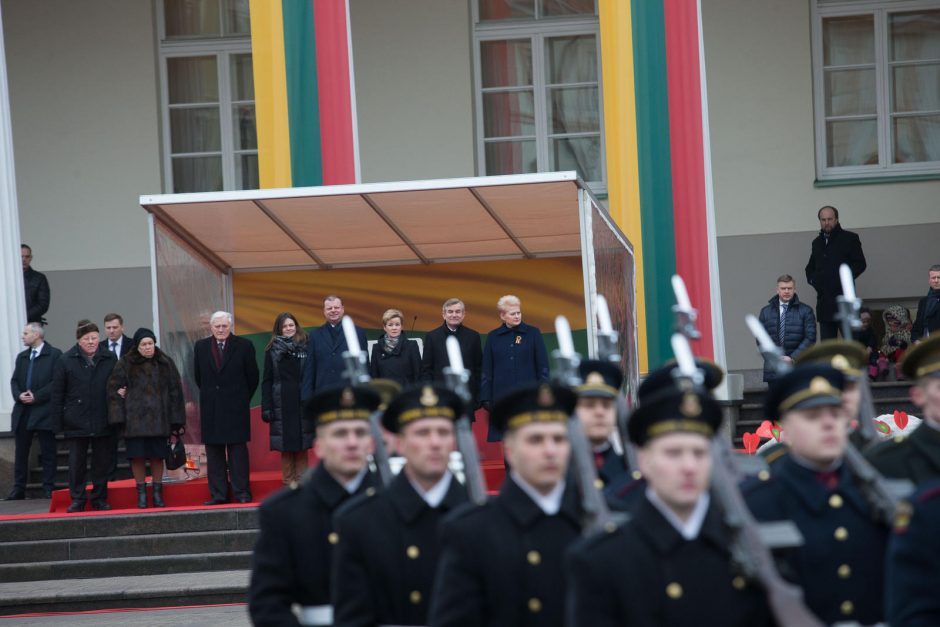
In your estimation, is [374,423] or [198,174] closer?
[374,423]

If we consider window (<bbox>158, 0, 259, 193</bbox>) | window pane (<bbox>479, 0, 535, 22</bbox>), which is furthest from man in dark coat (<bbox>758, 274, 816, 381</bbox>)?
window (<bbox>158, 0, 259, 193</bbox>)

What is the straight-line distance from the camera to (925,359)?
4902 millimetres

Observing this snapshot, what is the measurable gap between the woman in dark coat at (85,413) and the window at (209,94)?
22.8 feet

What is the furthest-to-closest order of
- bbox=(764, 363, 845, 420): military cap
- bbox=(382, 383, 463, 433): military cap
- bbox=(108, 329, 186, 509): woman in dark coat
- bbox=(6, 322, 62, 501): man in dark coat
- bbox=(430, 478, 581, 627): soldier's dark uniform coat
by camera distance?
bbox=(6, 322, 62, 501): man in dark coat, bbox=(108, 329, 186, 509): woman in dark coat, bbox=(382, 383, 463, 433): military cap, bbox=(764, 363, 845, 420): military cap, bbox=(430, 478, 581, 627): soldier's dark uniform coat

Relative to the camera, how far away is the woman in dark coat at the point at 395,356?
13.3 m

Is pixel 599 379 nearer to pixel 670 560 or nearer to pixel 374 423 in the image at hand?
pixel 374 423

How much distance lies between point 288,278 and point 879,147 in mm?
7977

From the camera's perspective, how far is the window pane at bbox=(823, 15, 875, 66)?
19.1 m

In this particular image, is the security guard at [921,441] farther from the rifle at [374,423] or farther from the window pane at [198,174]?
the window pane at [198,174]

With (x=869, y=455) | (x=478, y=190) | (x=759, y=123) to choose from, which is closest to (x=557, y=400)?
(x=869, y=455)

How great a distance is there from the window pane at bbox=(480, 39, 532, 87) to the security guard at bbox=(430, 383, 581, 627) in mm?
15683

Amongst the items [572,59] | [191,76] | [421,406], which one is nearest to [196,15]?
[191,76]

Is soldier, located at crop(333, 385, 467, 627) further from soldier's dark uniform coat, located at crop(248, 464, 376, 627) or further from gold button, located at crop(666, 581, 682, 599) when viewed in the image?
gold button, located at crop(666, 581, 682, 599)

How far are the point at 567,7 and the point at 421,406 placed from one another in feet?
51.1
